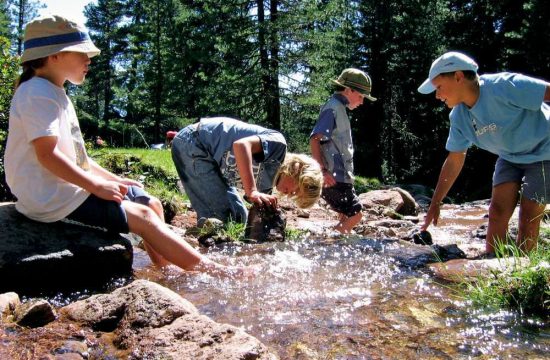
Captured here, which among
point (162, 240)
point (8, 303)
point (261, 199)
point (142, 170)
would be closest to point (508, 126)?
point (261, 199)

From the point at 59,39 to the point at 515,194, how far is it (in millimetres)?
3924

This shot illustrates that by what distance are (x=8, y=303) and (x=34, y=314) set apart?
0.81 feet

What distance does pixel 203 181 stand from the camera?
18.5 feet

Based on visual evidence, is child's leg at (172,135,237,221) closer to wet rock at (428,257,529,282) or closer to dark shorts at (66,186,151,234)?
dark shorts at (66,186,151,234)

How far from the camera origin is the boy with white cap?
435 centimetres

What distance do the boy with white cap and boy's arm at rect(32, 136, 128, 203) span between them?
288 centimetres

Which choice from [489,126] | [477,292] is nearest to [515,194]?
[489,126]

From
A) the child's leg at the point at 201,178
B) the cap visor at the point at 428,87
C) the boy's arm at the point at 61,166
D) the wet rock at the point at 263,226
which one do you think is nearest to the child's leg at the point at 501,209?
the cap visor at the point at 428,87

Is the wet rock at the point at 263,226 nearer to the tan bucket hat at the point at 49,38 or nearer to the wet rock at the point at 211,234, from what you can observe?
the wet rock at the point at 211,234

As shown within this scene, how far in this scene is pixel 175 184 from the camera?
10148 millimetres

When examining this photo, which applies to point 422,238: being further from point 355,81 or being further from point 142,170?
point 142,170

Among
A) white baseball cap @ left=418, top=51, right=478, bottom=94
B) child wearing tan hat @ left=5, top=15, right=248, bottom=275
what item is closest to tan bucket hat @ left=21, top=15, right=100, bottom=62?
child wearing tan hat @ left=5, top=15, right=248, bottom=275

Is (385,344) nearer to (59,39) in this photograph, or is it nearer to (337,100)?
(59,39)

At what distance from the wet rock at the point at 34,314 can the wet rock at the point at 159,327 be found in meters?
0.10
